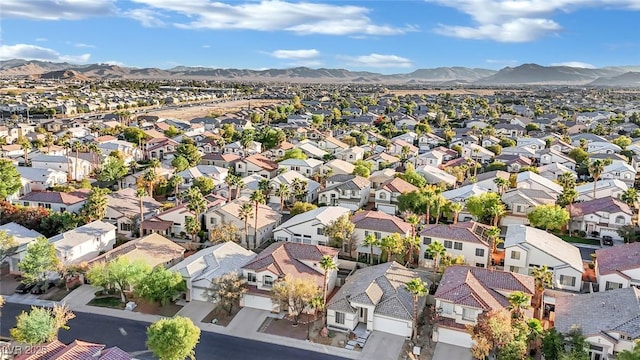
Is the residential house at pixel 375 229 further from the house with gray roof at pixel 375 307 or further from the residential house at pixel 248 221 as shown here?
the house with gray roof at pixel 375 307

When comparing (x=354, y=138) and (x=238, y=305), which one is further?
(x=354, y=138)

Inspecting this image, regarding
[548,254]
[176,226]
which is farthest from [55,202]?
[548,254]

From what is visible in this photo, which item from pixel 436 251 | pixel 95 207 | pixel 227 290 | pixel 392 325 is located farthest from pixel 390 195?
pixel 95 207

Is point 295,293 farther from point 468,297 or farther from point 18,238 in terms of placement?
point 18,238

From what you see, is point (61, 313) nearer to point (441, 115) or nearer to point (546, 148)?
point (546, 148)

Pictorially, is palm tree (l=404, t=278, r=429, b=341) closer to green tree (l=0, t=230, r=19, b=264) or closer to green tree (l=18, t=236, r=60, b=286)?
green tree (l=18, t=236, r=60, b=286)

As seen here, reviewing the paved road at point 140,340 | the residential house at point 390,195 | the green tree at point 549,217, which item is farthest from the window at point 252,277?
the green tree at point 549,217
